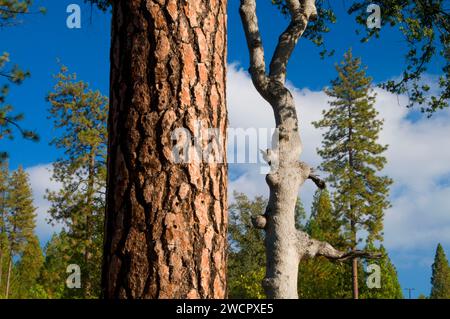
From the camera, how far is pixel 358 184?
34.9 meters

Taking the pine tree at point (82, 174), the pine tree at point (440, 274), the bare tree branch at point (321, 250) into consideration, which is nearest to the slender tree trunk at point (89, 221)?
the pine tree at point (82, 174)

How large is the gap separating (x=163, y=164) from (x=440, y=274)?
87.2m

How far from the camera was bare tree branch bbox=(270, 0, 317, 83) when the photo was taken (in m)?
11.3

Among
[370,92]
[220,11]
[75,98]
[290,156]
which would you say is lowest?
[220,11]

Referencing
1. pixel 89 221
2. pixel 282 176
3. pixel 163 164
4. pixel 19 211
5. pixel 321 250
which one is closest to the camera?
pixel 163 164

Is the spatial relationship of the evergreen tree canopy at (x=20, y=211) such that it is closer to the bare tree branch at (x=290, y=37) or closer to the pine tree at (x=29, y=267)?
the pine tree at (x=29, y=267)

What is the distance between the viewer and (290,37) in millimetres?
11547

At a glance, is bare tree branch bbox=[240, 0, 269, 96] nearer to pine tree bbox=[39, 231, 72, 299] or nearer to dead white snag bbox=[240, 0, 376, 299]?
dead white snag bbox=[240, 0, 376, 299]

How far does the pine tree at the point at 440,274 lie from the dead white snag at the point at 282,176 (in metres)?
76.3

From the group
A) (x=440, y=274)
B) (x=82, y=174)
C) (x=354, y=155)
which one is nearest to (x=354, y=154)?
(x=354, y=155)

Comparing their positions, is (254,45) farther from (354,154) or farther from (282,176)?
(354,154)

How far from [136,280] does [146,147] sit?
0.74 metres

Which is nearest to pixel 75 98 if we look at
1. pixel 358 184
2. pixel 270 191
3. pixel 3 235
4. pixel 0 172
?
pixel 358 184

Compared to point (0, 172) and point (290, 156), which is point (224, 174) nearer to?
point (290, 156)
